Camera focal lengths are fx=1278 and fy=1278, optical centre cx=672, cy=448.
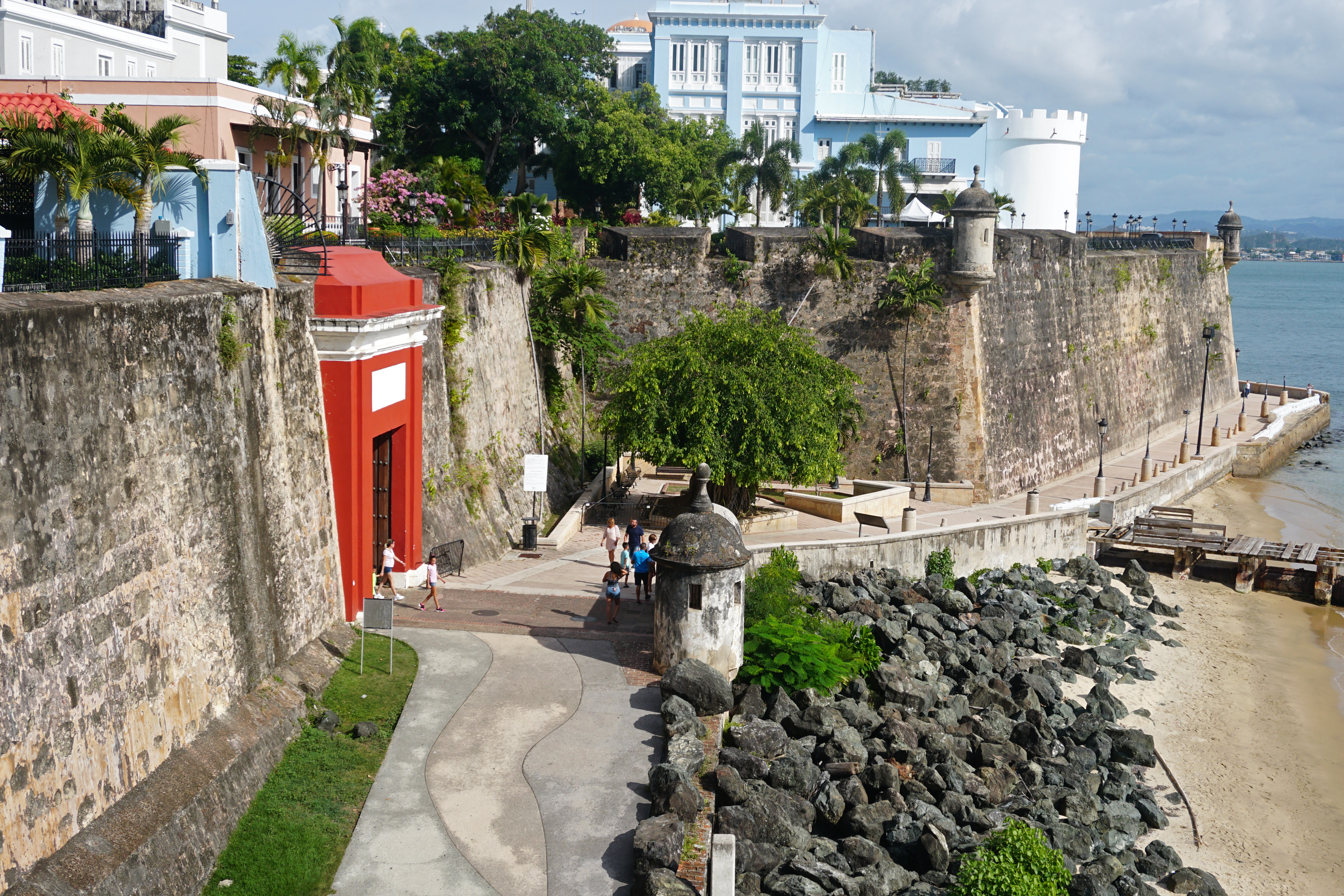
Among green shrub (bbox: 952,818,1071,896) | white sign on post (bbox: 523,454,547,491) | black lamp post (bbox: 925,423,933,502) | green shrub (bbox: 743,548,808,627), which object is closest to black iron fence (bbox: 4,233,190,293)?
green shrub (bbox: 743,548,808,627)

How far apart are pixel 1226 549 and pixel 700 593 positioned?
18.8 metres

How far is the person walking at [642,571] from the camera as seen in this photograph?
19.9m

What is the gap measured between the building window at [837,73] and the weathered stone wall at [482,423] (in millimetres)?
40137

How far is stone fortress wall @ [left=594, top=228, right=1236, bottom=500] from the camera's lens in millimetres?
32438

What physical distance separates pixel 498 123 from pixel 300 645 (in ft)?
116

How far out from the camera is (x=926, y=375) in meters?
32.5

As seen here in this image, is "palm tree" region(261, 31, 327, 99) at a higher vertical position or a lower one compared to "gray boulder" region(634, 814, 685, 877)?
higher

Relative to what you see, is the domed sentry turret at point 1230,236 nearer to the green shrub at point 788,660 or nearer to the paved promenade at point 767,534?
the paved promenade at point 767,534

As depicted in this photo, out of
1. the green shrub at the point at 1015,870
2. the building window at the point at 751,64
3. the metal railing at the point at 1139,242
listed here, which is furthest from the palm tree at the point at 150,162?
the building window at the point at 751,64

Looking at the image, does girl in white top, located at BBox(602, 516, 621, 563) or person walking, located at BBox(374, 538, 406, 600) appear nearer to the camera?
person walking, located at BBox(374, 538, 406, 600)

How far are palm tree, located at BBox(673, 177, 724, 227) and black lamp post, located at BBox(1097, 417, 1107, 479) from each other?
50.3ft

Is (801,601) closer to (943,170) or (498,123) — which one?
(498,123)

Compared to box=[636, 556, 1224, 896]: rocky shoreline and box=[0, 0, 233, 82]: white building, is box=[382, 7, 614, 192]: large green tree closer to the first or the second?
box=[0, 0, 233, 82]: white building

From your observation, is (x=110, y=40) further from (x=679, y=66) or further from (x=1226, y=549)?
(x=679, y=66)
